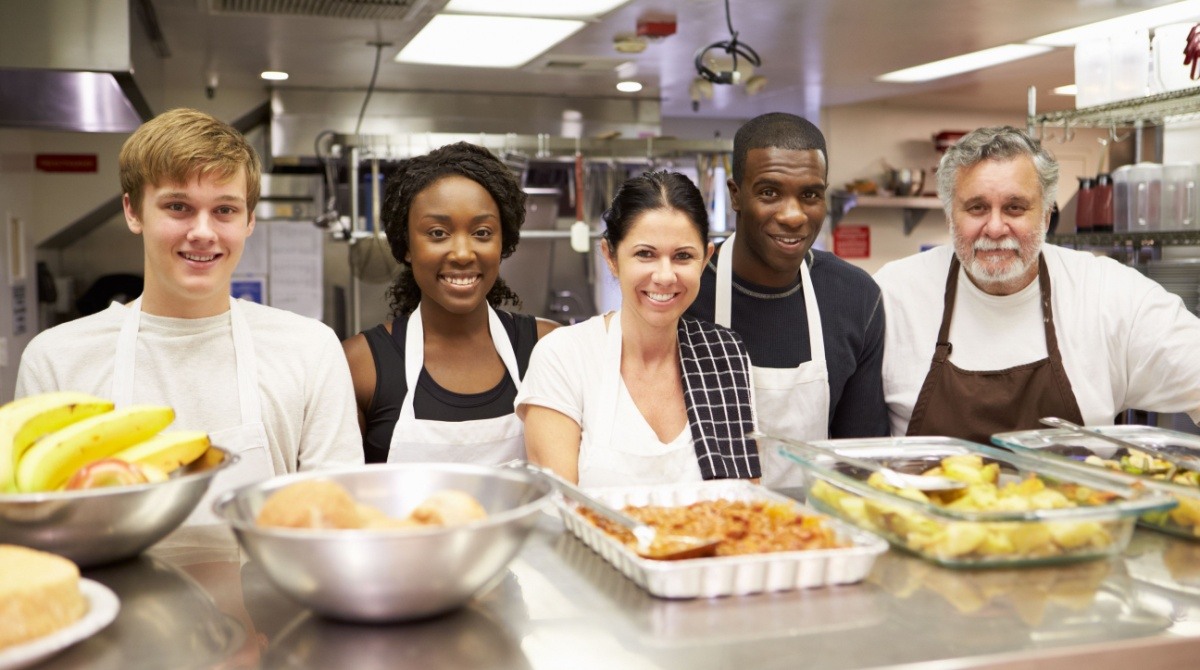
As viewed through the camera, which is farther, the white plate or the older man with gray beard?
the older man with gray beard

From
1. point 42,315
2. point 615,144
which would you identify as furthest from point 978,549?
point 42,315

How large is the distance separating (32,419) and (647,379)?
1.13m

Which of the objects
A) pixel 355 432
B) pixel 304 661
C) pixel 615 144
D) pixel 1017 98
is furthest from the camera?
pixel 1017 98

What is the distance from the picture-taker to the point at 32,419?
1267 millimetres

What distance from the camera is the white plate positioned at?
92cm

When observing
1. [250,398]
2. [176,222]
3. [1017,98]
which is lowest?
[250,398]

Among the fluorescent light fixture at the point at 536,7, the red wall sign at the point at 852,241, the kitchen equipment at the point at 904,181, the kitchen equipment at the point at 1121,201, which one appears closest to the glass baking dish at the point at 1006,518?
the fluorescent light fixture at the point at 536,7

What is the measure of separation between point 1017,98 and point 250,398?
679 cm

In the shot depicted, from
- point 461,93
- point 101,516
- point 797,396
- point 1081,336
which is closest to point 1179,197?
point 1081,336

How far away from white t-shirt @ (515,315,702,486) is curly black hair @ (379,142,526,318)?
19.3 inches

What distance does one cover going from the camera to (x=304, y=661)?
0.99 m

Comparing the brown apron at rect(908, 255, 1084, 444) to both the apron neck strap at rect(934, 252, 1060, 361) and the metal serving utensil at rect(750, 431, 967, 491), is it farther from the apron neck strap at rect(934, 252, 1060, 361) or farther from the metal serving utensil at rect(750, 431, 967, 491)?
the metal serving utensil at rect(750, 431, 967, 491)

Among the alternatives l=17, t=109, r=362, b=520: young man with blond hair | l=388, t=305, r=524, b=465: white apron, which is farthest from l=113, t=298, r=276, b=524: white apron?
l=388, t=305, r=524, b=465: white apron

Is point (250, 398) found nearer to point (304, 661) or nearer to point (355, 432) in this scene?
point (355, 432)
